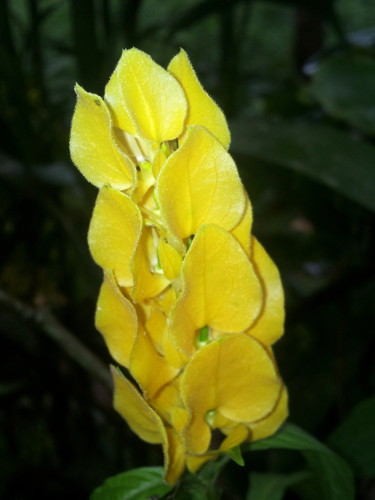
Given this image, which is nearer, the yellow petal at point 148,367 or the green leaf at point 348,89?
the yellow petal at point 148,367

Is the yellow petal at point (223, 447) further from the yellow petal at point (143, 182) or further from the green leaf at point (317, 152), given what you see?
the green leaf at point (317, 152)

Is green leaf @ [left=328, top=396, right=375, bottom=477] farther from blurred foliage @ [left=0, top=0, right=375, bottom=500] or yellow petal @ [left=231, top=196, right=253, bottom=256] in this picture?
yellow petal @ [left=231, top=196, right=253, bottom=256]

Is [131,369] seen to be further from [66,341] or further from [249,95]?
[249,95]

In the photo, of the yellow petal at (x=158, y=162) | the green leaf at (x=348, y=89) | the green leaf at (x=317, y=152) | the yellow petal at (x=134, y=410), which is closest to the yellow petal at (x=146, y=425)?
the yellow petal at (x=134, y=410)

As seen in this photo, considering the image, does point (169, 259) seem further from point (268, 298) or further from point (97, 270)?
point (97, 270)

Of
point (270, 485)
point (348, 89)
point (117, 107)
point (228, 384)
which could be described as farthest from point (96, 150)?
point (348, 89)

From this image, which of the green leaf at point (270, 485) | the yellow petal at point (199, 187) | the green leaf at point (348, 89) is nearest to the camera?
the yellow petal at point (199, 187)
